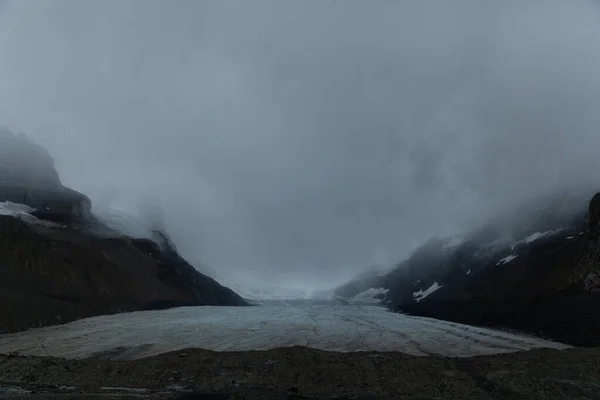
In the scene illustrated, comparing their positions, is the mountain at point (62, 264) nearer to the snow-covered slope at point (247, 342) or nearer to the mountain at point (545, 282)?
the snow-covered slope at point (247, 342)

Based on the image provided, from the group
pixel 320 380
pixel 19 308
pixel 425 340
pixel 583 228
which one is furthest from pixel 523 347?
pixel 583 228

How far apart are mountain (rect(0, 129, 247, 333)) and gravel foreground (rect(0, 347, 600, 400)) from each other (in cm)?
4350

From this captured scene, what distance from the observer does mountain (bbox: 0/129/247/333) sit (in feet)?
282

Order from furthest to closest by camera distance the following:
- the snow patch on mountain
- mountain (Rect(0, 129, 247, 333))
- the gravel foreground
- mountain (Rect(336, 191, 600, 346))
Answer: the snow patch on mountain, mountain (Rect(0, 129, 247, 333)), mountain (Rect(336, 191, 600, 346)), the gravel foreground

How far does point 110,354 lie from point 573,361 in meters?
34.2

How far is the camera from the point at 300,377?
28.0 metres

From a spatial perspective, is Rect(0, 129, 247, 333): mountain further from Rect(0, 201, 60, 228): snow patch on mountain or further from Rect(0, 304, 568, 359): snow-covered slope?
Rect(0, 304, 568, 359): snow-covered slope

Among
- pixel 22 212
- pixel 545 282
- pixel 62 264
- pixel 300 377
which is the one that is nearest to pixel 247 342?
pixel 300 377

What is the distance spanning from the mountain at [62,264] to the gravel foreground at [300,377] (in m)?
43.5

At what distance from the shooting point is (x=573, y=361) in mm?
33656

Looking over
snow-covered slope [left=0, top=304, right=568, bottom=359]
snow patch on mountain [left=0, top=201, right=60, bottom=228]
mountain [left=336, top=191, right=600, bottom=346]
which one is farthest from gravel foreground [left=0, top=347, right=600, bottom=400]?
snow patch on mountain [left=0, top=201, right=60, bottom=228]

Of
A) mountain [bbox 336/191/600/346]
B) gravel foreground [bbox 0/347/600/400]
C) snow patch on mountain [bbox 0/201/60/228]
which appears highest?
snow patch on mountain [bbox 0/201/60/228]

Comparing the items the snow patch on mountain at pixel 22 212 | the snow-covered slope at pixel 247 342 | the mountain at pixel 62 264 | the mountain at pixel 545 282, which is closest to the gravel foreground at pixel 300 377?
the snow-covered slope at pixel 247 342

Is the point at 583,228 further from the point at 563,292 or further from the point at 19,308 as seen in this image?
the point at 19,308
